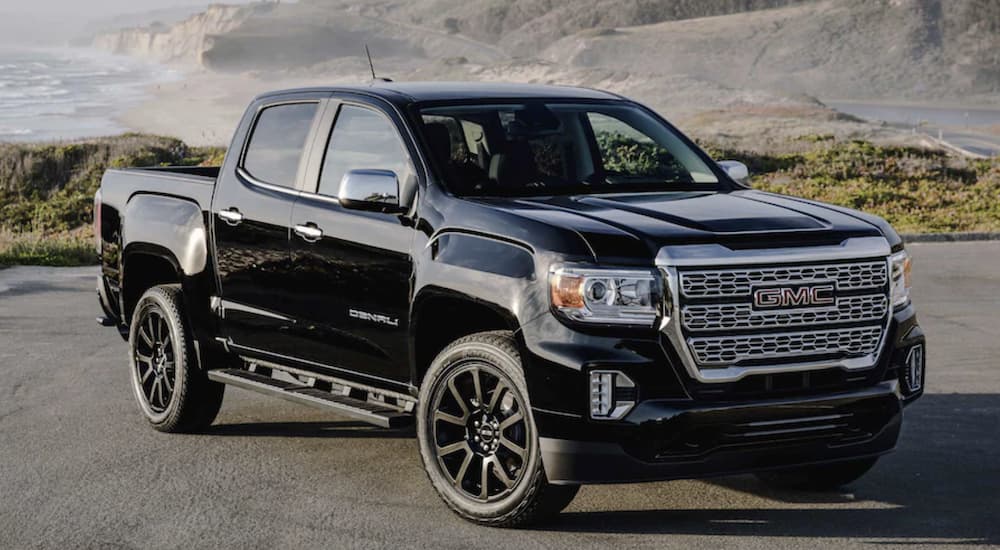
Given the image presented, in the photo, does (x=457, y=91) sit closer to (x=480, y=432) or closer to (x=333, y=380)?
(x=333, y=380)

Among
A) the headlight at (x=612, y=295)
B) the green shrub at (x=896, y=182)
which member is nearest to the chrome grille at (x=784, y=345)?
the headlight at (x=612, y=295)

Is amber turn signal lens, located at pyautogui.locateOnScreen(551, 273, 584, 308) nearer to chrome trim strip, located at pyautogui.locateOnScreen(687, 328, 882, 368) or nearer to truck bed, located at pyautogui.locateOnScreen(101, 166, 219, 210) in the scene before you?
chrome trim strip, located at pyautogui.locateOnScreen(687, 328, 882, 368)

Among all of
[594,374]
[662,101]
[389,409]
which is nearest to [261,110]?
[389,409]

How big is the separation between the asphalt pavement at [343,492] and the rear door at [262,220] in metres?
0.74

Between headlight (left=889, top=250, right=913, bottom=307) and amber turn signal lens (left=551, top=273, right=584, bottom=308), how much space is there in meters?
1.44

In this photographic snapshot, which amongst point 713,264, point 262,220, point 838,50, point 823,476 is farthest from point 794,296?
point 838,50

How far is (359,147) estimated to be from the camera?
7570mm

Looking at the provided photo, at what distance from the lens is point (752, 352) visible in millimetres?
6070

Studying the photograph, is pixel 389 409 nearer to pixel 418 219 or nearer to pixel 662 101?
pixel 418 219

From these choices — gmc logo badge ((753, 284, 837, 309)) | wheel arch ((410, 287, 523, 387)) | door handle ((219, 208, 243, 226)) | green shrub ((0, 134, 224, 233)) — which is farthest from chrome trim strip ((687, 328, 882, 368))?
green shrub ((0, 134, 224, 233))

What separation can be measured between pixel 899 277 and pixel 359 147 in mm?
2706

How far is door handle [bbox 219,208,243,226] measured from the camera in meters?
8.12

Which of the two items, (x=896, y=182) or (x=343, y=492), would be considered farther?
(x=896, y=182)

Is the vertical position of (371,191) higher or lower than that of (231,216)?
higher
